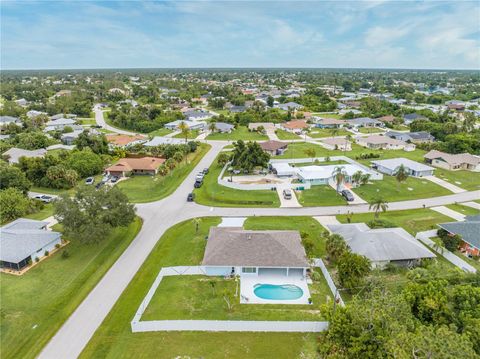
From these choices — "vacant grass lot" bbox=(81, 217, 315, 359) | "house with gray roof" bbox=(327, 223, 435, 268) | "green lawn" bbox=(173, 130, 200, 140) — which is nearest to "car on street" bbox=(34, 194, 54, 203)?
"vacant grass lot" bbox=(81, 217, 315, 359)

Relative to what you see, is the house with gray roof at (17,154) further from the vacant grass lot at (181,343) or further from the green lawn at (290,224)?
the vacant grass lot at (181,343)

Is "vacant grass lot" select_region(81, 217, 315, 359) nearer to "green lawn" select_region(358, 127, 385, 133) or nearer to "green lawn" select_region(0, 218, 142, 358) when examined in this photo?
"green lawn" select_region(0, 218, 142, 358)

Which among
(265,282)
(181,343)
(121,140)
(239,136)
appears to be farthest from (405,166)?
(121,140)

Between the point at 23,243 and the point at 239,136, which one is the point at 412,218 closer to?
the point at 23,243

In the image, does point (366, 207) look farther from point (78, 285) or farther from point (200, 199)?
point (78, 285)

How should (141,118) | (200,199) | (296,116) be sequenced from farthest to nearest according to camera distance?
(296,116)
(141,118)
(200,199)

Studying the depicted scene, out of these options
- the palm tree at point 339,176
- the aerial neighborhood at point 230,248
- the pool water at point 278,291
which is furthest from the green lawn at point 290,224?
the palm tree at point 339,176

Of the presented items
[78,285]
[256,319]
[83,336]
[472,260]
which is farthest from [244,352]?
[472,260]

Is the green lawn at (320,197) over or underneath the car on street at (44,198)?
over
